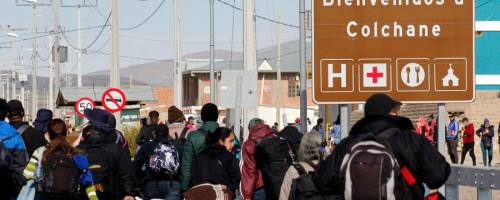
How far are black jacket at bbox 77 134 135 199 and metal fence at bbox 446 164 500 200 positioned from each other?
11.0 ft

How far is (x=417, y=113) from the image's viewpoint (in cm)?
5075

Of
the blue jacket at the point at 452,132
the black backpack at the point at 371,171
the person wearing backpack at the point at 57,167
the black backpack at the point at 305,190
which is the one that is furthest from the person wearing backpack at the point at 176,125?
the blue jacket at the point at 452,132

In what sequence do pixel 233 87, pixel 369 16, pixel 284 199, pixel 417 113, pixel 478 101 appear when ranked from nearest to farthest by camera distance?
pixel 284 199
pixel 369 16
pixel 233 87
pixel 478 101
pixel 417 113

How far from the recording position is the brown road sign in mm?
12914

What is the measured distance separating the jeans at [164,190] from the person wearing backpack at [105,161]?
1.90 meters

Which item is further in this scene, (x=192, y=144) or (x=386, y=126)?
(x=192, y=144)

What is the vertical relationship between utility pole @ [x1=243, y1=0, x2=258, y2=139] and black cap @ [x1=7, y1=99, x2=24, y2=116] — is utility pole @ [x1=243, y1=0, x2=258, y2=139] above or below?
above

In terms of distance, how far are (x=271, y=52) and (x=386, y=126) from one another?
93.7 meters

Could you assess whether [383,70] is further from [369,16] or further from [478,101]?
[478,101]

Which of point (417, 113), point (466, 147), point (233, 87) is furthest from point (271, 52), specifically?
point (233, 87)

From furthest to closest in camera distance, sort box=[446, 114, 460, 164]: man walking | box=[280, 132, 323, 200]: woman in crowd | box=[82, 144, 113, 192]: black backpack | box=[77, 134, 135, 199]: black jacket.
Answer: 1. box=[446, 114, 460, 164]: man walking
2. box=[77, 134, 135, 199]: black jacket
3. box=[82, 144, 113, 192]: black backpack
4. box=[280, 132, 323, 200]: woman in crowd

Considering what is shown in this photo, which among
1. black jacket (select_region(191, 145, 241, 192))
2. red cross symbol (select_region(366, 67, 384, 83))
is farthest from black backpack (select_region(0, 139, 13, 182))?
red cross symbol (select_region(366, 67, 384, 83))

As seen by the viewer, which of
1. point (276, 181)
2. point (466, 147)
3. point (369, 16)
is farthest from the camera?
point (466, 147)

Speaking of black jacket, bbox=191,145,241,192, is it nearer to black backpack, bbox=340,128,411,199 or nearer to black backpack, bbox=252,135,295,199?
black backpack, bbox=252,135,295,199
